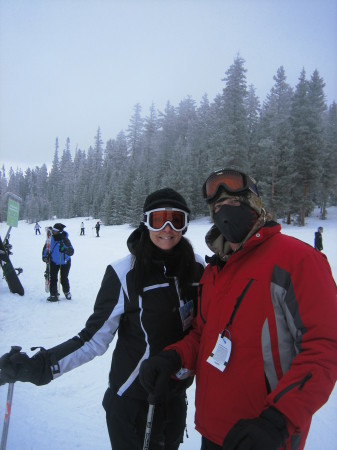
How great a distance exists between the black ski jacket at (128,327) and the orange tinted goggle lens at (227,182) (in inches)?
35.0

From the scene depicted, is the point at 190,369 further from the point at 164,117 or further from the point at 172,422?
the point at 164,117

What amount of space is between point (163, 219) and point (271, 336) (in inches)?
49.5

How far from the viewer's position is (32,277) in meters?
11.1

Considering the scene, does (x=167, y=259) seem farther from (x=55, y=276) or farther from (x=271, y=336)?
(x=55, y=276)

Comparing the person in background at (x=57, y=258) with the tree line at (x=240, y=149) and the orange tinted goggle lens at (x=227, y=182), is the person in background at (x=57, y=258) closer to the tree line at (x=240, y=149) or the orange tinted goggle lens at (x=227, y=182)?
the orange tinted goggle lens at (x=227, y=182)

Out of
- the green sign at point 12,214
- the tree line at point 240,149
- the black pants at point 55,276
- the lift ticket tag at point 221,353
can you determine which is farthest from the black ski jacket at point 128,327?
the tree line at point 240,149

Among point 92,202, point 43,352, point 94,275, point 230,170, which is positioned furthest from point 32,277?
point 92,202

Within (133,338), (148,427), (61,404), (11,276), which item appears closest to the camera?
(148,427)

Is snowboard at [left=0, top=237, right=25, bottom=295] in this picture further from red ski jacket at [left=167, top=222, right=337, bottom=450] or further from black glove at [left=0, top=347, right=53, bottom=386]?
red ski jacket at [left=167, top=222, right=337, bottom=450]

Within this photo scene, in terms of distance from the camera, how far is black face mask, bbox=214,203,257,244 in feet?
5.78

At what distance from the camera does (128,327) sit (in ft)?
6.77

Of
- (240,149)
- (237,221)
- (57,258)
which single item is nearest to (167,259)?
(237,221)

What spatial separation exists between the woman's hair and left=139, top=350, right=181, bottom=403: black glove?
0.50 metres

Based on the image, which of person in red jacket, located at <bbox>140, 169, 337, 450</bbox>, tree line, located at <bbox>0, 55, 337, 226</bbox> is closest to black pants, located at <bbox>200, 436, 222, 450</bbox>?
person in red jacket, located at <bbox>140, 169, 337, 450</bbox>
